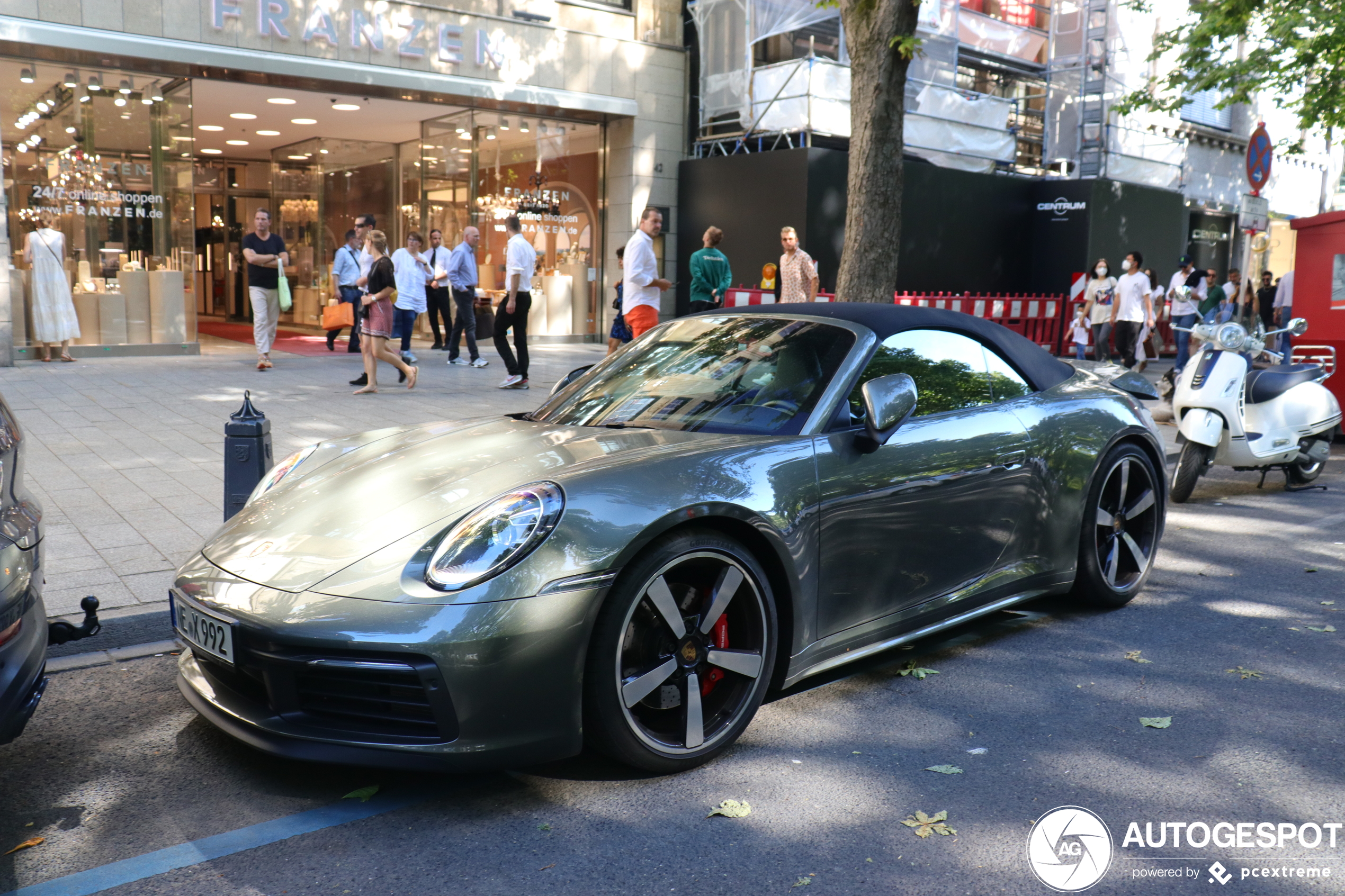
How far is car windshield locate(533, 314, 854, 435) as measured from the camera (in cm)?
383

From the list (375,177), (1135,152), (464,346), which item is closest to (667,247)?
(464,346)

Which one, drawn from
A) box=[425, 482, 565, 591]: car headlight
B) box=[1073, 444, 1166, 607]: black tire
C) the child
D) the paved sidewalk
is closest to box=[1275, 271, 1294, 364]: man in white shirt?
the child

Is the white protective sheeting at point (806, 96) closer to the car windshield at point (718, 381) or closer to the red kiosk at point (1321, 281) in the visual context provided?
the red kiosk at point (1321, 281)

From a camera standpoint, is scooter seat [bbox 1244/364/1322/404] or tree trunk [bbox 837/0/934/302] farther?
tree trunk [bbox 837/0/934/302]

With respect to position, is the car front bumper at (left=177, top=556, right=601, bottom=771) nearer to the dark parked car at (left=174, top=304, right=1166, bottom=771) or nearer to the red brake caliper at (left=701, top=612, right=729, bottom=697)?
the dark parked car at (left=174, top=304, right=1166, bottom=771)

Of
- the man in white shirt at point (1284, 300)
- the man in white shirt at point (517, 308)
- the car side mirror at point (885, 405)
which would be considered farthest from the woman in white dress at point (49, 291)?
the man in white shirt at point (1284, 300)

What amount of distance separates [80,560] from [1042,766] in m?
4.35

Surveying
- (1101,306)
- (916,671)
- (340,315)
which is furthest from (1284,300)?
(916,671)

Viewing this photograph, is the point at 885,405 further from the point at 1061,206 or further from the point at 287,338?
the point at 287,338

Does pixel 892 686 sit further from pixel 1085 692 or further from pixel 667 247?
pixel 667 247

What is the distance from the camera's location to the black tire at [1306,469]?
325 inches

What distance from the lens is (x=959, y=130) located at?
19562mm

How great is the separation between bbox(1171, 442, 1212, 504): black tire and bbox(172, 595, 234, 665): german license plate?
6538 mm

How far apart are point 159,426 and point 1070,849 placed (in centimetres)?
846
